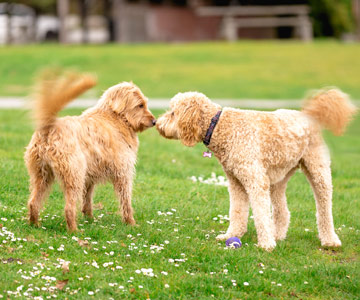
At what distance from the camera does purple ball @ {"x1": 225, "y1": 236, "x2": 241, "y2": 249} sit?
652 centimetres

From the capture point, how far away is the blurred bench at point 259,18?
3381 cm

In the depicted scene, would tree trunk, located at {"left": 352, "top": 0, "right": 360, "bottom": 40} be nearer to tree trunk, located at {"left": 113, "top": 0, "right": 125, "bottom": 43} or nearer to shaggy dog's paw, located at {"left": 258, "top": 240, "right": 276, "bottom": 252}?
tree trunk, located at {"left": 113, "top": 0, "right": 125, "bottom": 43}

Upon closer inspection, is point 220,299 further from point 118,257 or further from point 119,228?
point 119,228

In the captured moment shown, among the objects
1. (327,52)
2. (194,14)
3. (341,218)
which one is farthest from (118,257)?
(194,14)

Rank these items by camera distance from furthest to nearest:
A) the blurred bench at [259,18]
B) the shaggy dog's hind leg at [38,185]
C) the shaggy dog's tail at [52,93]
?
the blurred bench at [259,18], the shaggy dog's hind leg at [38,185], the shaggy dog's tail at [52,93]

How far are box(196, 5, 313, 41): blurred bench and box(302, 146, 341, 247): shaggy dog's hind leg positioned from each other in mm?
27552

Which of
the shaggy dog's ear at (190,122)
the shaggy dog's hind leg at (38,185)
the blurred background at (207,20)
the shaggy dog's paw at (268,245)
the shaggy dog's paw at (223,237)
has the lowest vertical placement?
the shaggy dog's paw at (223,237)

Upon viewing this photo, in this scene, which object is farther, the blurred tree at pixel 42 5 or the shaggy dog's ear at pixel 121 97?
the blurred tree at pixel 42 5

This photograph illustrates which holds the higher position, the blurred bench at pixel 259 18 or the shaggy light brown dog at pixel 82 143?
the blurred bench at pixel 259 18

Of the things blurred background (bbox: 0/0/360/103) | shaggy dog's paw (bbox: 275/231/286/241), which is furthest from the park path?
shaggy dog's paw (bbox: 275/231/286/241)

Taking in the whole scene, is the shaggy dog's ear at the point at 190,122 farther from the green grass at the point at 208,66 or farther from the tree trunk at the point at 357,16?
the tree trunk at the point at 357,16

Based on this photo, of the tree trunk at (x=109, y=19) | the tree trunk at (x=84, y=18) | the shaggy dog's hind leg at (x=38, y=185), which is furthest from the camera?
the tree trunk at (x=109, y=19)

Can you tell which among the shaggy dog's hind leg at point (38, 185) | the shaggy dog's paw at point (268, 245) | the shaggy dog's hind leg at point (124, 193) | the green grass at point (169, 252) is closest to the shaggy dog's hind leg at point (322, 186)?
the green grass at point (169, 252)

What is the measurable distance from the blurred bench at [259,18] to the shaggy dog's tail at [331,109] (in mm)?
27386
